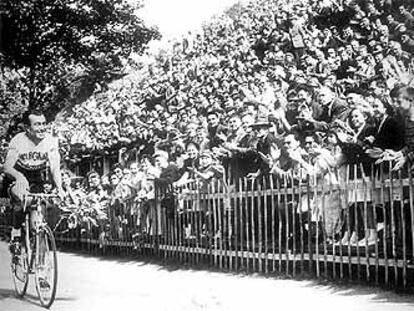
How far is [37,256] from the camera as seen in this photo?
4145mm

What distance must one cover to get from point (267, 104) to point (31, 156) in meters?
3.24

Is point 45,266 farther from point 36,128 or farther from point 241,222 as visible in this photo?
point 241,222

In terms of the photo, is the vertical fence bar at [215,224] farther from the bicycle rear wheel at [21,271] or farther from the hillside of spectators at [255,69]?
the bicycle rear wheel at [21,271]

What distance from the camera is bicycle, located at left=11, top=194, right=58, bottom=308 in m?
3.99

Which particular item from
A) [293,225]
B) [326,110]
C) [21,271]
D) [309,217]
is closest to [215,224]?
[293,225]

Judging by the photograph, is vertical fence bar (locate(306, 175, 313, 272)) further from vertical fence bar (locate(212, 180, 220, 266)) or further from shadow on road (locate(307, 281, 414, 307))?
vertical fence bar (locate(212, 180, 220, 266))

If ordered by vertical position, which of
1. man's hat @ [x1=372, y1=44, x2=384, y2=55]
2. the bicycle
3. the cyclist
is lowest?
the bicycle

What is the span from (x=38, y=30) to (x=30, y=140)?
2.76ft

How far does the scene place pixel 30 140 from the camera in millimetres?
4250

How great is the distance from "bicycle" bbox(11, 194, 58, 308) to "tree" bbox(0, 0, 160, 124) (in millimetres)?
934

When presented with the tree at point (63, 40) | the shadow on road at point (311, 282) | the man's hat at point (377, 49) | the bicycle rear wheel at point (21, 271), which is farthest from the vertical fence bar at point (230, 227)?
the man's hat at point (377, 49)

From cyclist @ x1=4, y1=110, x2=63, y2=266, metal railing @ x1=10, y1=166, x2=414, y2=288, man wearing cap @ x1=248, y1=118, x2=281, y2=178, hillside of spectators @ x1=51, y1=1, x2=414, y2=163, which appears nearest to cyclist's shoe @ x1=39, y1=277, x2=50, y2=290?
cyclist @ x1=4, y1=110, x2=63, y2=266

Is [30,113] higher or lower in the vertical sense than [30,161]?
higher

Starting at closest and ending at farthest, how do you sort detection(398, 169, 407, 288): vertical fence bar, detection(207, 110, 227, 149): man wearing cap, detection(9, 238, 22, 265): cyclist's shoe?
1. detection(398, 169, 407, 288): vertical fence bar
2. detection(9, 238, 22, 265): cyclist's shoe
3. detection(207, 110, 227, 149): man wearing cap
